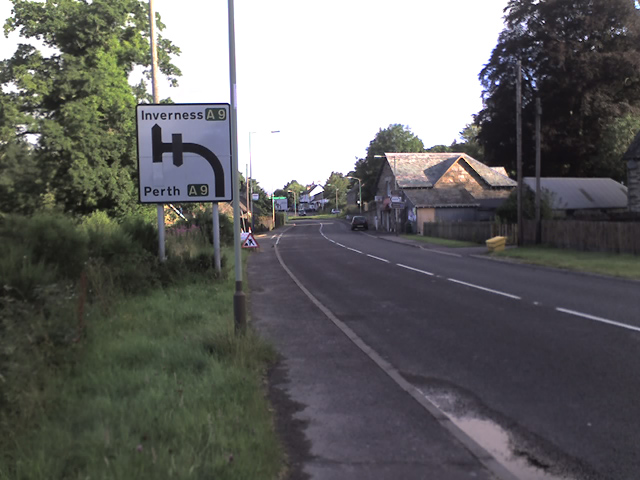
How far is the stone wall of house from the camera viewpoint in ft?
104

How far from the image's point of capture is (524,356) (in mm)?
7031

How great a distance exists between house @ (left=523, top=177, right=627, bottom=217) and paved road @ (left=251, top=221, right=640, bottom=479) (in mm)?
26473

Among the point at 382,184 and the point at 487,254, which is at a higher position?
the point at 382,184

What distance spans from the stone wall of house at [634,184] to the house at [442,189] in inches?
601

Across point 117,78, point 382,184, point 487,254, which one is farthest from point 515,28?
point 117,78

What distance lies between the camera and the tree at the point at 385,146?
91250mm

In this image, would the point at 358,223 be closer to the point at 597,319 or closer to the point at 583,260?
the point at 583,260

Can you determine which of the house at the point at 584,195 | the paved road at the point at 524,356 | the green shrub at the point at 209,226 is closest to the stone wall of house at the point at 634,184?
the house at the point at 584,195

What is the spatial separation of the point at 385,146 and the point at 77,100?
240 feet

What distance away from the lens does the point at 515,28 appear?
1905 inches

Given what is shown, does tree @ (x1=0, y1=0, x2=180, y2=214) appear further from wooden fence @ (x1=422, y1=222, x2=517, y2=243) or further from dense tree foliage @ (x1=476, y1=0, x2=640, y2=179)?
dense tree foliage @ (x1=476, y1=0, x2=640, y2=179)

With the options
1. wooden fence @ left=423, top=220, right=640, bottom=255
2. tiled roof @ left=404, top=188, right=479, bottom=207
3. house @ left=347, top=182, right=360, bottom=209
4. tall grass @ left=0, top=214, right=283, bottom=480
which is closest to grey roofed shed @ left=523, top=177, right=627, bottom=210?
wooden fence @ left=423, top=220, right=640, bottom=255

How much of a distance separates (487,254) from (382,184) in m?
40.3

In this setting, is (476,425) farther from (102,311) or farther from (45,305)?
(102,311)
